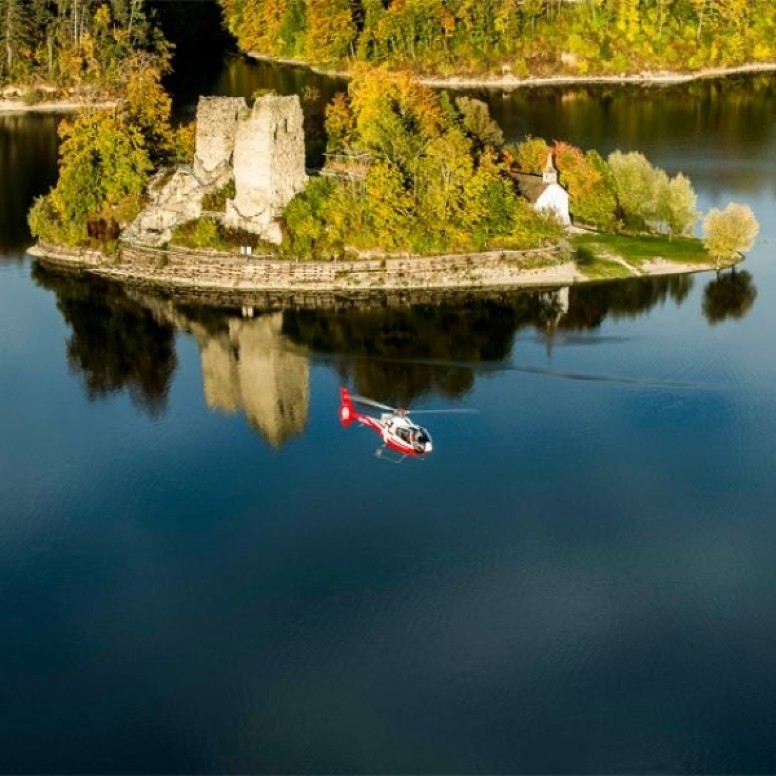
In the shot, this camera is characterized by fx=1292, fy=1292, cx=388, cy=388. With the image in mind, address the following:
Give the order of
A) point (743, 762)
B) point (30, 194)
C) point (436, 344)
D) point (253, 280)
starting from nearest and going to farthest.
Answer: point (743, 762) → point (436, 344) → point (253, 280) → point (30, 194)

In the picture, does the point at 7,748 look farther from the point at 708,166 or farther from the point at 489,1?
the point at 489,1

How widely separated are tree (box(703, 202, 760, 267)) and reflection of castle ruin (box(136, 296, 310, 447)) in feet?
75.3

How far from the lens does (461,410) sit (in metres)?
51.1

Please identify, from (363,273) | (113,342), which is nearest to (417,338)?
(363,273)

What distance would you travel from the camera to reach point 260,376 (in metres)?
55.8

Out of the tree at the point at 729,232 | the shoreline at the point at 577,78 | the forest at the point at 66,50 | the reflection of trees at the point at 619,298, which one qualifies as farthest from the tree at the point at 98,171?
the shoreline at the point at 577,78

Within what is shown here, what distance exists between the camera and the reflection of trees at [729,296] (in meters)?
61.4

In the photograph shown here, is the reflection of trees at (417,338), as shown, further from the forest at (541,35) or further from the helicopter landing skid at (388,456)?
the forest at (541,35)

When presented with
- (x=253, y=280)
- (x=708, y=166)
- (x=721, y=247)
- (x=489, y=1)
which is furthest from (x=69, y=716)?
(x=489, y=1)

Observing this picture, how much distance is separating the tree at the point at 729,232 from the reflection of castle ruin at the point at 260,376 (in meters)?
22.9

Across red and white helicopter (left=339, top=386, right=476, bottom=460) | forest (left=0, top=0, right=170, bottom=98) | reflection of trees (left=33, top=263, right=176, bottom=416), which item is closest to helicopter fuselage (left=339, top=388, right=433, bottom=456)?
red and white helicopter (left=339, top=386, right=476, bottom=460)

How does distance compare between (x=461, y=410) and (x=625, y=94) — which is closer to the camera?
(x=461, y=410)

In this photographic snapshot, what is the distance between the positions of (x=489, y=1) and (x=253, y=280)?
219ft

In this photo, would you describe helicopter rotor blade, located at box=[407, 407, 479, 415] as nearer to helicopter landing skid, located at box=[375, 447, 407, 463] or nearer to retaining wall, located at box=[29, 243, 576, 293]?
helicopter landing skid, located at box=[375, 447, 407, 463]
